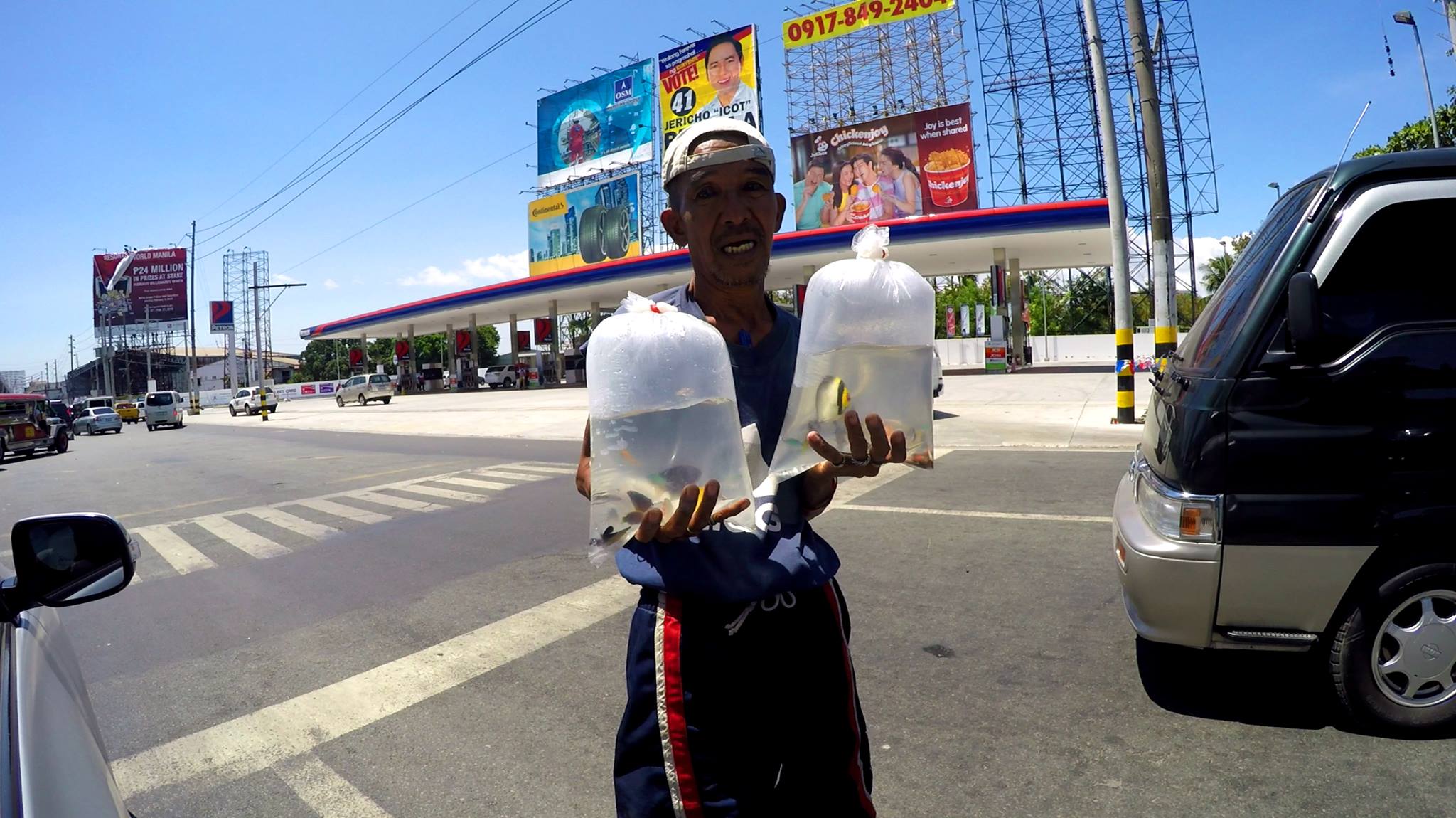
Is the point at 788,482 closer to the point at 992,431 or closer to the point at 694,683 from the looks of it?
the point at 694,683

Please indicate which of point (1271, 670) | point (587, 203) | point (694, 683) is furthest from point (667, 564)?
point (587, 203)

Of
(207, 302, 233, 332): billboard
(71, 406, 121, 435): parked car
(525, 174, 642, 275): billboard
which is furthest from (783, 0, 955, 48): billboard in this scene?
(207, 302, 233, 332): billboard

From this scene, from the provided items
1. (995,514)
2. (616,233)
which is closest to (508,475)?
(995,514)

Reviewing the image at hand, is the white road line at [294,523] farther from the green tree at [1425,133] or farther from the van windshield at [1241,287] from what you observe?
the green tree at [1425,133]

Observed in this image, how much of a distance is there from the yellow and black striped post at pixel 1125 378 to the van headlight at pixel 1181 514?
978cm

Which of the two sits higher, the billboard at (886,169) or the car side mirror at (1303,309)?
the billboard at (886,169)

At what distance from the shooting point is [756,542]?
156 centimetres

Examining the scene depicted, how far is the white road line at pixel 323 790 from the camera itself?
2.82 meters

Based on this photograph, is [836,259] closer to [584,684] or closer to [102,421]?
[584,684]

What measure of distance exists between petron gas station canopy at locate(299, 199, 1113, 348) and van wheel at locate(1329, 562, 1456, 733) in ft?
37.6

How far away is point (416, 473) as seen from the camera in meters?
12.0

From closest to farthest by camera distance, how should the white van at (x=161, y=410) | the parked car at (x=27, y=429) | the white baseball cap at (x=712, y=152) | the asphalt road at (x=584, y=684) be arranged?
the white baseball cap at (x=712, y=152) < the asphalt road at (x=584, y=684) < the parked car at (x=27, y=429) < the white van at (x=161, y=410)

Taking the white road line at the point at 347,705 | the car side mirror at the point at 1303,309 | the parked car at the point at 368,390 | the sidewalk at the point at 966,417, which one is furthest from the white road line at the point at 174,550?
the parked car at the point at 368,390

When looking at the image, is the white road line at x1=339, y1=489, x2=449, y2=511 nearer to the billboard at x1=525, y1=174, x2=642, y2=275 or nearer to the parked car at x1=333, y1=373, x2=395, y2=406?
the billboard at x1=525, y1=174, x2=642, y2=275
